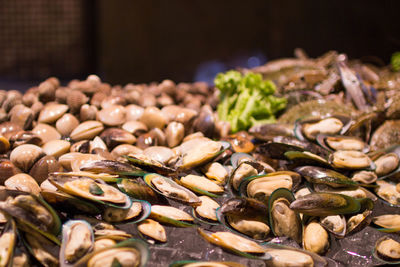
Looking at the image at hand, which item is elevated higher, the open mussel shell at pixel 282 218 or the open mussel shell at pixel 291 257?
the open mussel shell at pixel 282 218

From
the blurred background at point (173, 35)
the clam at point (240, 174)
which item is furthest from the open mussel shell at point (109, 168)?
the blurred background at point (173, 35)

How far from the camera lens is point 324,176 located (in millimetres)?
1339

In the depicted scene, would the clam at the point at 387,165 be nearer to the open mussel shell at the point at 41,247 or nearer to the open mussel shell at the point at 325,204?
the open mussel shell at the point at 325,204

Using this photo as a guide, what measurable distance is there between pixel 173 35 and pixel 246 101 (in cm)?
323

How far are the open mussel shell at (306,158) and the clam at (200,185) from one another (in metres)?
0.36

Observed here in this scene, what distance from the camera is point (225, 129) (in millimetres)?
1986

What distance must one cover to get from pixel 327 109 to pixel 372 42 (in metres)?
3.88

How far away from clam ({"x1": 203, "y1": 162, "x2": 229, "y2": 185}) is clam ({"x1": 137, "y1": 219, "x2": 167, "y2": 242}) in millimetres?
363

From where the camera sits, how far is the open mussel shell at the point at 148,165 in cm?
129

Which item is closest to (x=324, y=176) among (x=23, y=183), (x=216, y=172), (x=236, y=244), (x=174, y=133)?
(x=216, y=172)

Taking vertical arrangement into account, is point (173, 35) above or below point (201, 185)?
above

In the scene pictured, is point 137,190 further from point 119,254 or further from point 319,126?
point 319,126

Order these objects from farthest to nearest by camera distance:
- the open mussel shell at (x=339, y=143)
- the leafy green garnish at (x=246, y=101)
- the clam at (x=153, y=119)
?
the leafy green garnish at (x=246, y=101), the clam at (x=153, y=119), the open mussel shell at (x=339, y=143)

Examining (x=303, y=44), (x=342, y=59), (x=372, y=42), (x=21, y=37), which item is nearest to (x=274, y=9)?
(x=303, y=44)
